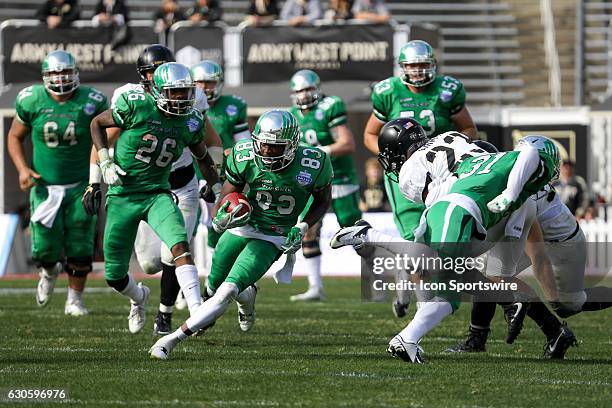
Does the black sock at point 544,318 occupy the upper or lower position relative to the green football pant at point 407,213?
lower

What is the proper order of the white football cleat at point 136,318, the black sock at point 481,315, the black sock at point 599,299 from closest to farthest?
the black sock at point 599,299 → the black sock at point 481,315 → the white football cleat at point 136,318

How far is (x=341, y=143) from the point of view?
10.9 meters

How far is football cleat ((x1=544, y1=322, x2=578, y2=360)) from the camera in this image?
22.5 ft

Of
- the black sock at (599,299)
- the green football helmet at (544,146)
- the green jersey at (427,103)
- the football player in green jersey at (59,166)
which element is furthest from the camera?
the football player in green jersey at (59,166)

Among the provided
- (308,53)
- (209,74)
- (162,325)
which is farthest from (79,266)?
(308,53)

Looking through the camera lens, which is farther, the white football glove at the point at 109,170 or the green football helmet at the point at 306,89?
the green football helmet at the point at 306,89

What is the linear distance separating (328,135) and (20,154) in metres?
2.82

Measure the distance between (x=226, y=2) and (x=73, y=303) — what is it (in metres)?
11.9

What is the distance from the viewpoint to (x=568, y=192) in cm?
1498

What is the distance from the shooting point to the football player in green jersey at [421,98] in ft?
29.4

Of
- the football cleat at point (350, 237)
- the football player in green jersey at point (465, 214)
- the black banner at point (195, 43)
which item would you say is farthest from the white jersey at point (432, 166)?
the black banner at point (195, 43)

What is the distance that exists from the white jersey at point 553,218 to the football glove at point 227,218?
1.68m

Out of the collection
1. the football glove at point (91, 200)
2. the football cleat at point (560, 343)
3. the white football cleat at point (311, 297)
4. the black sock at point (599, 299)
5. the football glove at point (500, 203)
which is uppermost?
the football glove at point (500, 203)

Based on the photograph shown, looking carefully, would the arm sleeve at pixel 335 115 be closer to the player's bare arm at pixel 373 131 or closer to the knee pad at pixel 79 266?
the player's bare arm at pixel 373 131
